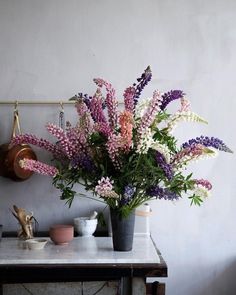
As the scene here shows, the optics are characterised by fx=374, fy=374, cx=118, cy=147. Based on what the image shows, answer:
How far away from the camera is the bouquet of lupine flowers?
4.46 ft

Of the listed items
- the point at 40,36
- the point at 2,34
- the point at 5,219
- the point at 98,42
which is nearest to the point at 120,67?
the point at 98,42

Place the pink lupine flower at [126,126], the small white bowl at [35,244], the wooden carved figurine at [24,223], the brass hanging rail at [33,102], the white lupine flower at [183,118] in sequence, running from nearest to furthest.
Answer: the pink lupine flower at [126,126] < the white lupine flower at [183,118] < the small white bowl at [35,244] < the wooden carved figurine at [24,223] < the brass hanging rail at [33,102]

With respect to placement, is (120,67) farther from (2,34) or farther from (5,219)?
(5,219)

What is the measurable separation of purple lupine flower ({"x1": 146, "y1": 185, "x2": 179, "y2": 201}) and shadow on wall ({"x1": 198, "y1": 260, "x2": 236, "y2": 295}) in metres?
0.83

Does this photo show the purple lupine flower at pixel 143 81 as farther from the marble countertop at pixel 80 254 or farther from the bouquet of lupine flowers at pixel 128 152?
the marble countertop at pixel 80 254

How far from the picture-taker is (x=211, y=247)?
201 centimetres

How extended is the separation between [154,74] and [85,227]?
89 centimetres

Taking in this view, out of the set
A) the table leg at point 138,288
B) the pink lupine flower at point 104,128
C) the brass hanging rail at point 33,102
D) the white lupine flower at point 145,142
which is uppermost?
the brass hanging rail at point 33,102

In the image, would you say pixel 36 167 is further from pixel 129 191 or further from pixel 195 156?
pixel 195 156

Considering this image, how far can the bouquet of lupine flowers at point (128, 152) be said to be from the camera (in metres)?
1.36

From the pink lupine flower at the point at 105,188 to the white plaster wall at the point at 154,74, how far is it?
65cm

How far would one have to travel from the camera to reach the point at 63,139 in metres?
1.41

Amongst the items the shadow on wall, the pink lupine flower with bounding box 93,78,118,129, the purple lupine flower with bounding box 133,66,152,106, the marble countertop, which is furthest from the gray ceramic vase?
the shadow on wall

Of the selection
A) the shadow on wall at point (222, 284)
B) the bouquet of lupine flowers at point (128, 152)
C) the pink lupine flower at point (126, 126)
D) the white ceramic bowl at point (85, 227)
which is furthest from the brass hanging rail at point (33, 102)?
the shadow on wall at point (222, 284)
